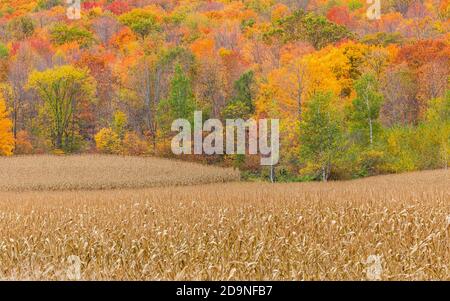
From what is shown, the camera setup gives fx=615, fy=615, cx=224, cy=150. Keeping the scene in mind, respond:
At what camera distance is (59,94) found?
6062 centimetres

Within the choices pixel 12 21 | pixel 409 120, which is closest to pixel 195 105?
pixel 409 120

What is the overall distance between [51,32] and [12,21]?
10237 mm

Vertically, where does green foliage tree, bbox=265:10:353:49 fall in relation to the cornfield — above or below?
above

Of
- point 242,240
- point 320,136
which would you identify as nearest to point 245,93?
point 320,136

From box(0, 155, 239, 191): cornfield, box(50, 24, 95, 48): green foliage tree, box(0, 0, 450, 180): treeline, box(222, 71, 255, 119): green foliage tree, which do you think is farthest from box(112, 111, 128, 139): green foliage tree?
box(50, 24, 95, 48): green foliage tree

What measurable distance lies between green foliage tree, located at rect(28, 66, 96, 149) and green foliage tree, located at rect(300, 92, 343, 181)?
2707cm

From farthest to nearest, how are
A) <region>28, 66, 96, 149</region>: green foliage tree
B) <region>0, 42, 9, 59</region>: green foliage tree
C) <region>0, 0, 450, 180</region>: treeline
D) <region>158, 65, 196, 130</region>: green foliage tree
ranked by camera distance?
<region>0, 42, 9, 59</region>: green foliage tree < <region>28, 66, 96, 149</region>: green foliage tree < <region>158, 65, 196, 130</region>: green foliage tree < <region>0, 0, 450, 180</region>: treeline

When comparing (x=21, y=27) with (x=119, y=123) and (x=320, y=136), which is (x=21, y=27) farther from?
(x=320, y=136)

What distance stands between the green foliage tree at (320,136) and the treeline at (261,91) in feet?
0.26

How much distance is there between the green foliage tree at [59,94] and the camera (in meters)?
59.2

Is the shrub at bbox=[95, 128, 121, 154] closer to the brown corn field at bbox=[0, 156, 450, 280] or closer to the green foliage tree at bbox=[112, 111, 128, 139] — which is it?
the green foliage tree at bbox=[112, 111, 128, 139]

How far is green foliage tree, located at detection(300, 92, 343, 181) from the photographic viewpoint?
40.9 meters

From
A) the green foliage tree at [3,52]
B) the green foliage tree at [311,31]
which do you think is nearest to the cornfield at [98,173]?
the green foliage tree at [311,31]
